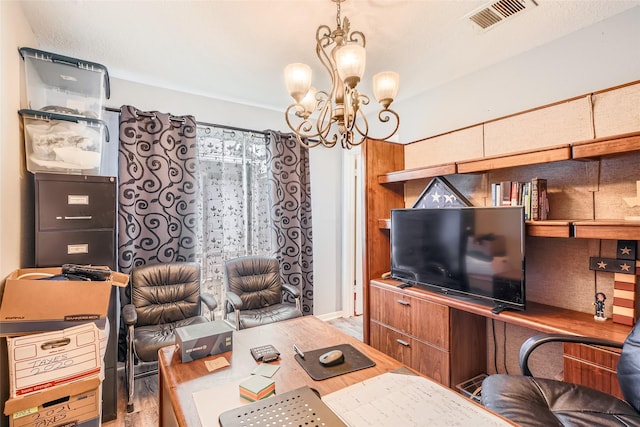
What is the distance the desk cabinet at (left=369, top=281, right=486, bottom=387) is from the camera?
214 cm

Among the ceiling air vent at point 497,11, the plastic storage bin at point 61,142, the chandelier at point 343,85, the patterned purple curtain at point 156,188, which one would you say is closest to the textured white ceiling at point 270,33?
the ceiling air vent at point 497,11

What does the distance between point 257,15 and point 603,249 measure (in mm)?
2503

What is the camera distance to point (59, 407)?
1.47m

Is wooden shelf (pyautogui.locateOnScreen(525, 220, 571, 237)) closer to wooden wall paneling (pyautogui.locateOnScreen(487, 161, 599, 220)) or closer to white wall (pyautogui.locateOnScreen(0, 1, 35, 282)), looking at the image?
wooden wall paneling (pyautogui.locateOnScreen(487, 161, 599, 220))

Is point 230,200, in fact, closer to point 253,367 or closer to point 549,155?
point 253,367

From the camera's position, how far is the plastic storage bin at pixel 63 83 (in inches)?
73.6

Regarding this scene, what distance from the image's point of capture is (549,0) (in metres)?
1.70

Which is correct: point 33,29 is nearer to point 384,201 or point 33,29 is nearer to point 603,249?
point 384,201

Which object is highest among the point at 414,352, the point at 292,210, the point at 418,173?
the point at 418,173

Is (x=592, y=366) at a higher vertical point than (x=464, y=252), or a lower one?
lower

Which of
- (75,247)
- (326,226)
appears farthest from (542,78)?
(75,247)

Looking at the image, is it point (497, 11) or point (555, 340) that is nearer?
point (555, 340)

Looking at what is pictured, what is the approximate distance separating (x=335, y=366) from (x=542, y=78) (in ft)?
7.74

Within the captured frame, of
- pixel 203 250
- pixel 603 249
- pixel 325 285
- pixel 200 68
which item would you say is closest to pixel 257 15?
pixel 200 68
